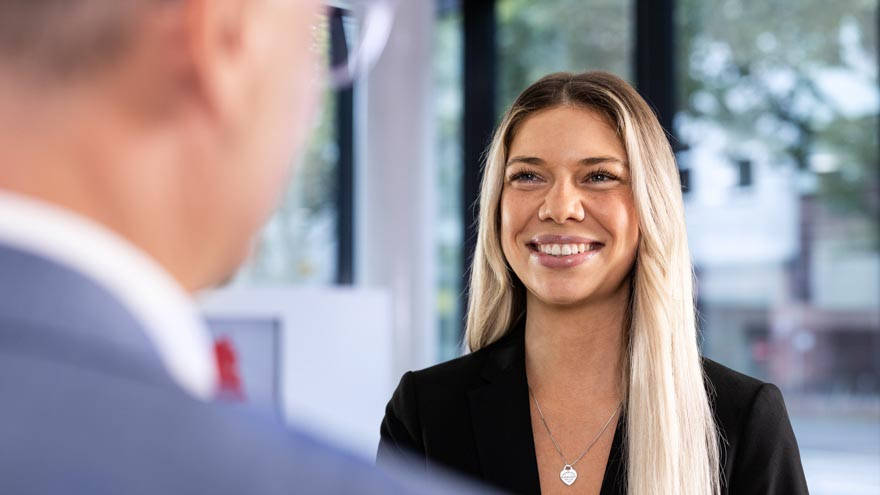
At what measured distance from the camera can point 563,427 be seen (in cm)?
193

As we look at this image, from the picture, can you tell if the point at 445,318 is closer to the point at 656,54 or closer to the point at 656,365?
the point at 656,54

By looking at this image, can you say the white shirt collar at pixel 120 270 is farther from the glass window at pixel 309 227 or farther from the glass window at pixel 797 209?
the glass window at pixel 309 227

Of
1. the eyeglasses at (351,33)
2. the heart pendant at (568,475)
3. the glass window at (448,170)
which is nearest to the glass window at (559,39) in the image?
the glass window at (448,170)

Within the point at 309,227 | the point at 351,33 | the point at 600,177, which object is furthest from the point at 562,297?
the point at 309,227

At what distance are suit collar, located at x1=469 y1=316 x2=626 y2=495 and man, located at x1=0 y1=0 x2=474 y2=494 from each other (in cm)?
146

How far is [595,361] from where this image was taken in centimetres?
196

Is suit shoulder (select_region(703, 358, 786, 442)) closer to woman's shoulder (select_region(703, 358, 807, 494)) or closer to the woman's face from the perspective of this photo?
woman's shoulder (select_region(703, 358, 807, 494))

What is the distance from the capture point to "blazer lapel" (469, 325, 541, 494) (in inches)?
73.2

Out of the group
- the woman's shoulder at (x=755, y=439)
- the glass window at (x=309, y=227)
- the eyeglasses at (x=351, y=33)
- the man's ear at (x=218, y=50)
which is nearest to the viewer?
the man's ear at (x=218, y=50)

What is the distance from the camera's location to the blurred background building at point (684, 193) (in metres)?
3.75

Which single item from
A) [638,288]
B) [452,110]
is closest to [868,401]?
[638,288]

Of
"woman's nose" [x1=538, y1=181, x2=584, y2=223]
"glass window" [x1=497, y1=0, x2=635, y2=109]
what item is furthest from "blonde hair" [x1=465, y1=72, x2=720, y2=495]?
"glass window" [x1=497, y1=0, x2=635, y2=109]

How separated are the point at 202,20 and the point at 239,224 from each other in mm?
89

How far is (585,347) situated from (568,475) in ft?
0.82
